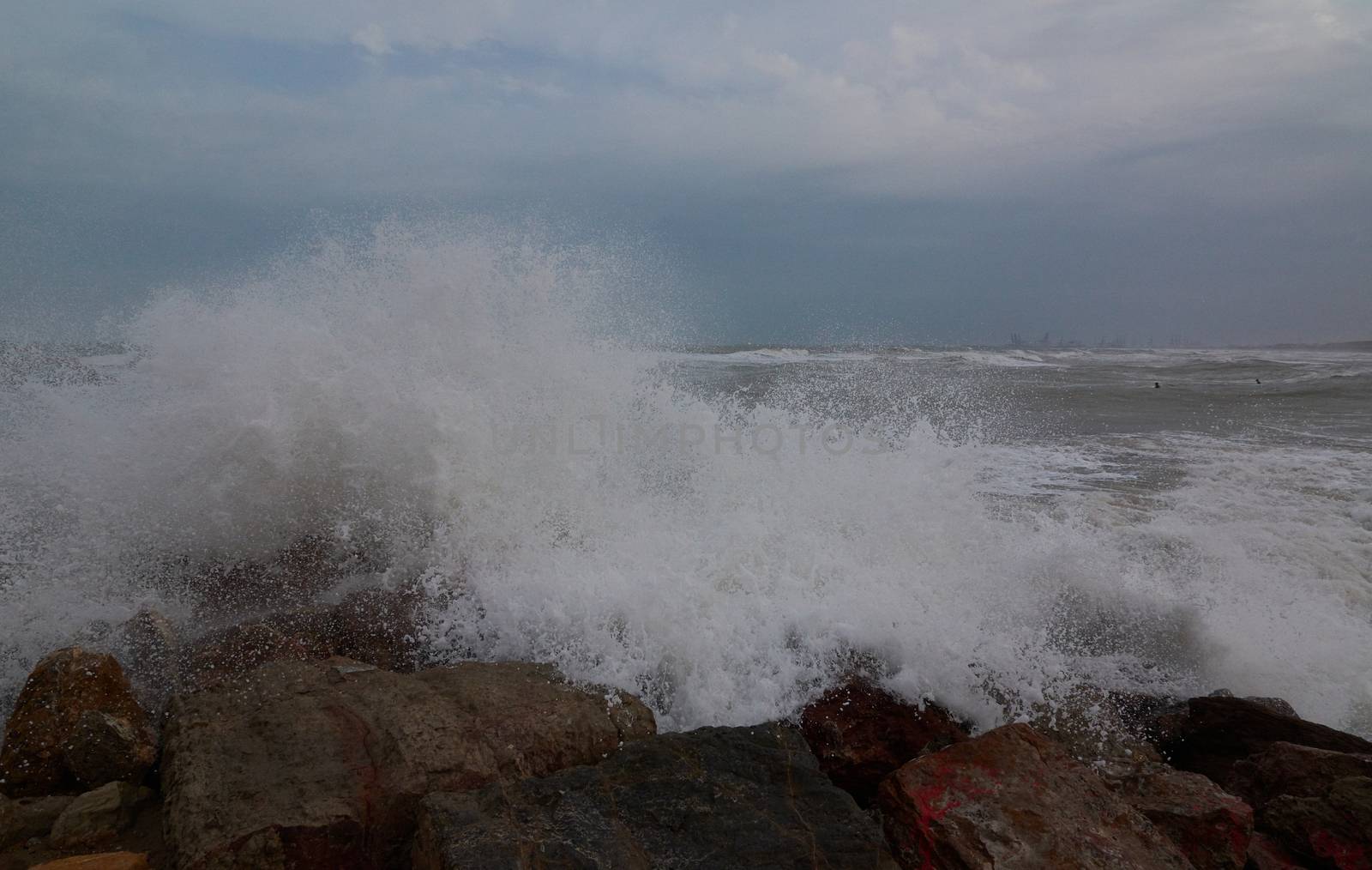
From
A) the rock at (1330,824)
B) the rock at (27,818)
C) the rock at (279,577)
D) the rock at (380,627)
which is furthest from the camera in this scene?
the rock at (279,577)

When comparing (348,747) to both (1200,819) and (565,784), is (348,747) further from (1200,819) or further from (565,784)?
(1200,819)

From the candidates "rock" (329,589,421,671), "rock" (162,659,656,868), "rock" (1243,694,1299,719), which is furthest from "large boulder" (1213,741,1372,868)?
"rock" (329,589,421,671)

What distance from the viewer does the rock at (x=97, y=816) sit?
2.53 meters

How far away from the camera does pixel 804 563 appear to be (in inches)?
185

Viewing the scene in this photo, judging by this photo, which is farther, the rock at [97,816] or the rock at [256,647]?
the rock at [256,647]

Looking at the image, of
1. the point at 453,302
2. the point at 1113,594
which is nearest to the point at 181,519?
the point at 453,302

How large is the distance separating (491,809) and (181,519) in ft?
12.8

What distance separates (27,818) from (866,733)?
131 inches

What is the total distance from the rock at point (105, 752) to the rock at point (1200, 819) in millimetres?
3983

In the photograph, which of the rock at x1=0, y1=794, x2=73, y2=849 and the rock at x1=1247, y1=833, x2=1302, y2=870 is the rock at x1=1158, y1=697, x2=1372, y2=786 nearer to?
the rock at x1=1247, y1=833, x2=1302, y2=870

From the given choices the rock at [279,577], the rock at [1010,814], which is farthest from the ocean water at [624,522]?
the rock at [1010,814]

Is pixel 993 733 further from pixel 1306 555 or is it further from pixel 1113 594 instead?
pixel 1306 555

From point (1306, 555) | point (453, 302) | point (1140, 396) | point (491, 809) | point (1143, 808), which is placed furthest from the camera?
point (1140, 396)

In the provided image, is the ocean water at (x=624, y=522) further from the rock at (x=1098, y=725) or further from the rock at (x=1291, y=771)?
the rock at (x=1291, y=771)
